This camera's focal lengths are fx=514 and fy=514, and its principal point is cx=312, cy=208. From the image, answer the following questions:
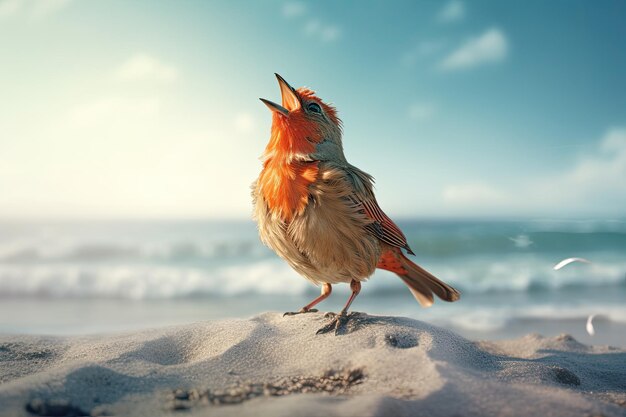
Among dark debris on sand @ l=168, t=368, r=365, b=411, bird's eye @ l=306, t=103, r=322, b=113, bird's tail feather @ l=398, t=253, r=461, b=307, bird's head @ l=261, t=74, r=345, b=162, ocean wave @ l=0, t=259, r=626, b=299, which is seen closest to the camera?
dark debris on sand @ l=168, t=368, r=365, b=411

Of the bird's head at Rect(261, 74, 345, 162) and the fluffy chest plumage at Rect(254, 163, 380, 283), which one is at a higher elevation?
the bird's head at Rect(261, 74, 345, 162)

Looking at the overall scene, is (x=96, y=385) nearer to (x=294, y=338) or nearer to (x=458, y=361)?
(x=294, y=338)

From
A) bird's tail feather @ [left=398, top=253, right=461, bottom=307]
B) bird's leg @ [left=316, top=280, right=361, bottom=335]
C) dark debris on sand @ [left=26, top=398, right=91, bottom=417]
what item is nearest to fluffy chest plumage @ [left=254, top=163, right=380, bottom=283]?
bird's leg @ [left=316, top=280, right=361, bottom=335]

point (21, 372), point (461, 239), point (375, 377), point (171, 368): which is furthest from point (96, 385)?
point (461, 239)

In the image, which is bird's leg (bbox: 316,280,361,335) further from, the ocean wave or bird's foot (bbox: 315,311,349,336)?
the ocean wave

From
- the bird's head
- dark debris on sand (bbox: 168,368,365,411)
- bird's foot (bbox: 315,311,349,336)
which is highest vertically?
the bird's head

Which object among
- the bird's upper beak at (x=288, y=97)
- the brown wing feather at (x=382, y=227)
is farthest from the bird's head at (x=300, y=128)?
the brown wing feather at (x=382, y=227)

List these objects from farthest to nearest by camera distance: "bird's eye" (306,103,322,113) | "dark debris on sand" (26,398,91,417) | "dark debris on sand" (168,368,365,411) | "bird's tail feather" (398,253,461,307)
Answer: "bird's tail feather" (398,253,461,307), "bird's eye" (306,103,322,113), "dark debris on sand" (168,368,365,411), "dark debris on sand" (26,398,91,417)
